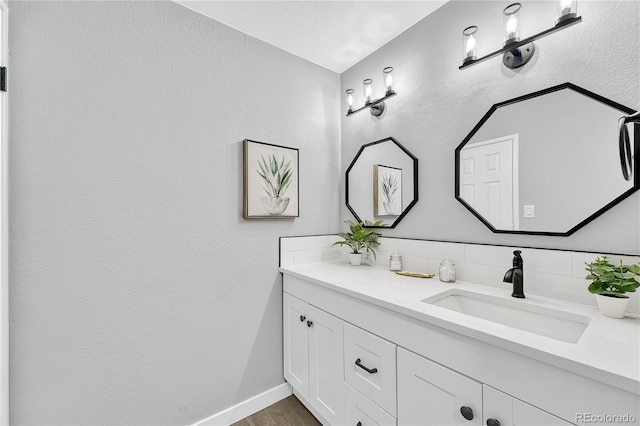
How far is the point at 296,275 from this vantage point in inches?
68.7

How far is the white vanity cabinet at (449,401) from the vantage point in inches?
31.2

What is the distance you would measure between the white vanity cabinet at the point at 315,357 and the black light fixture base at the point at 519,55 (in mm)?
1524

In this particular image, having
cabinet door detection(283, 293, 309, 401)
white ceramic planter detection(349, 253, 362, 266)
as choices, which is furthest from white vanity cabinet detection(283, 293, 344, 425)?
white ceramic planter detection(349, 253, 362, 266)

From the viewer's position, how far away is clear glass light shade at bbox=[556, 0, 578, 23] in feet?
3.52

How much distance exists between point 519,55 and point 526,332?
4.06ft

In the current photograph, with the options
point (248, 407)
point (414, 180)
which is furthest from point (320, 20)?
point (248, 407)

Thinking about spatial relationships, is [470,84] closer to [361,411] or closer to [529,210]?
[529,210]

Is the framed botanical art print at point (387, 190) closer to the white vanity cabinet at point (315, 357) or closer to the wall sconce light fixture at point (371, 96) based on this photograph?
the wall sconce light fixture at point (371, 96)

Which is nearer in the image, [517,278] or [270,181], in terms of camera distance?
[517,278]

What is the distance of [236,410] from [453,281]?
1.53 metres

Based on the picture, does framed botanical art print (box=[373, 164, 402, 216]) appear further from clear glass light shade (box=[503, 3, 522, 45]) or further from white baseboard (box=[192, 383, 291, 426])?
white baseboard (box=[192, 383, 291, 426])

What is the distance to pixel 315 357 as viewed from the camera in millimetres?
1587

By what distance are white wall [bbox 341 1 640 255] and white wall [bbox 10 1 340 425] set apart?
79 centimetres

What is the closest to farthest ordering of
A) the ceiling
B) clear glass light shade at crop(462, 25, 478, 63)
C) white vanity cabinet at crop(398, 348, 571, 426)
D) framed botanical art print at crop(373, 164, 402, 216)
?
white vanity cabinet at crop(398, 348, 571, 426)
clear glass light shade at crop(462, 25, 478, 63)
the ceiling
framed botanical art print at crop(373, 164, 402, 216)
